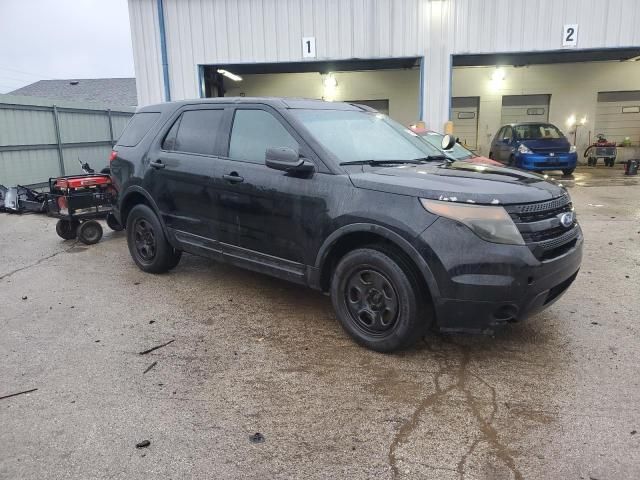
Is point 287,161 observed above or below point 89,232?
above

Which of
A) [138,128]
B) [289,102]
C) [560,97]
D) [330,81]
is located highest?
[330,81]

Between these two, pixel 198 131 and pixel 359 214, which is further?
pixel 198 131

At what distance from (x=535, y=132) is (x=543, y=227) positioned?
14.2 meters

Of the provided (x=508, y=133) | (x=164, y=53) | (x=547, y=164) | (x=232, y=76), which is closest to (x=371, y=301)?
(x=164, y=53)

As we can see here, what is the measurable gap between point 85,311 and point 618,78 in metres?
22.7

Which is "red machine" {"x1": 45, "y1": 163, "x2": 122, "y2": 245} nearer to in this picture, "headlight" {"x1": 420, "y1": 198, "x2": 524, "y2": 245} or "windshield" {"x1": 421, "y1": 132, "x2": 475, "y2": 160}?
"windshield" {"x1": 421, "y1": 132, "x2": 475, "y2": 160}

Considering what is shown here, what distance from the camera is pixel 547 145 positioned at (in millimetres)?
15102

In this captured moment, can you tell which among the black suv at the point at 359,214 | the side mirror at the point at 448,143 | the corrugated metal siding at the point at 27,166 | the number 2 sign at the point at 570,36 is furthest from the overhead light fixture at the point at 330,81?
the black suv at the point at 359,214

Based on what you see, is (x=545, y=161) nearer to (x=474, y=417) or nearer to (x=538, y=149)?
(x=538, y=149)

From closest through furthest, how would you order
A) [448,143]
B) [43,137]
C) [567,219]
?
[567,219] → [448,143] → [43,137]

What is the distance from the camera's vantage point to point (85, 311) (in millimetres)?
4664

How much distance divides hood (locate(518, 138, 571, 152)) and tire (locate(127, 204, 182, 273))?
12.8 meters

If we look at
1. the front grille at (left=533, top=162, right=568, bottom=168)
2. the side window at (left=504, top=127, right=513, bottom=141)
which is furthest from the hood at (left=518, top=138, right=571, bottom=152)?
the side window at (left=504, top=127, right=513, bottom=141)

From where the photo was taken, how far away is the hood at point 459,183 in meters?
3.17
